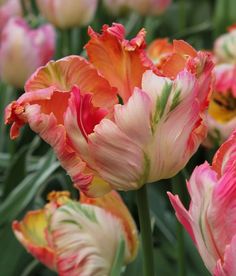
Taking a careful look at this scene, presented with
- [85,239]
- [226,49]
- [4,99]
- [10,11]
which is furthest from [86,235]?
[10,11]

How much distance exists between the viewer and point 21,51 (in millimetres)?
1204

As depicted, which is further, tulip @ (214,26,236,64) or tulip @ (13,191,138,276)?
tulip @ (214,26,236,64)

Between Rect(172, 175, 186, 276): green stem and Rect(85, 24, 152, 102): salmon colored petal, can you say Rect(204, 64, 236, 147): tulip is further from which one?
Rect(85, 24, 152, 102): salmon colored petal

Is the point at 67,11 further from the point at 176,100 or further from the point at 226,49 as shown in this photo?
the point at 176,100

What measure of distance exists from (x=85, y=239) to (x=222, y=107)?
31 cm

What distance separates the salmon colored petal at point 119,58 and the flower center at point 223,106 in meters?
0.38

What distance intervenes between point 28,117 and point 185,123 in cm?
9

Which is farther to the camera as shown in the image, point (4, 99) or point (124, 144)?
point (4, 99)

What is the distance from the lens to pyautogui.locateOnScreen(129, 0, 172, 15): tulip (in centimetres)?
134

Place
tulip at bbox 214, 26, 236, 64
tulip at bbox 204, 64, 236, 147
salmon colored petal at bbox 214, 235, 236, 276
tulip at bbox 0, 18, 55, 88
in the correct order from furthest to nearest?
tulip at bbox 0, 18, 55, 88 < tulip at bbox 214, 26, 236, 64 < tulip at bbox 204, 64, 236, 147 < salmon colored petal at bbox 214, 235, 236, 276

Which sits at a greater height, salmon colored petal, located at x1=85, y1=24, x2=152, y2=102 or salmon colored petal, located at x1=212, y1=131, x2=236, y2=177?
salmon colored petal, located at x1=85, y1=24, x2=152, y2=102

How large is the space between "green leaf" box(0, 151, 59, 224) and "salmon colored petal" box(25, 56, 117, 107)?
430mm

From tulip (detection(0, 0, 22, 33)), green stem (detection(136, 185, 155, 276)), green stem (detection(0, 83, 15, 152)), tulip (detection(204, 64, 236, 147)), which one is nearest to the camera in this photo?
green stem (detection(136, 185, 155, 276))

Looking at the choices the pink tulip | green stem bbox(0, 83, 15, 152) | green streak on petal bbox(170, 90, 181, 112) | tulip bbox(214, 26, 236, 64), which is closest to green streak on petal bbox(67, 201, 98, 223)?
green streak on petal bbox(170, 90, 181, 112)
